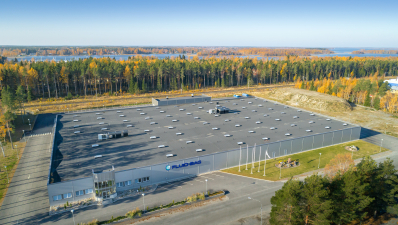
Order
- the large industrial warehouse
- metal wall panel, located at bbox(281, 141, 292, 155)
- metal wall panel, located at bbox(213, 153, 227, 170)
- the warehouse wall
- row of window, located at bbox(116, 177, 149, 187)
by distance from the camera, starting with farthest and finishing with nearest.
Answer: metal wall panel, located at bbox(281, 141, 292, 155) → metal wall panel, located at bbox(213, 153, 227, 170) → row of window, located at bbox(116, 177, 149, 187) → the large industrial warehouse → the warehouse wall

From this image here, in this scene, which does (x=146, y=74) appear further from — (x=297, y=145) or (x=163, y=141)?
(x=297, y=145)

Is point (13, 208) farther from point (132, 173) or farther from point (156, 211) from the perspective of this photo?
point (156, 211)

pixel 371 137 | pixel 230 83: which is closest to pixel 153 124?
pixel 371 137

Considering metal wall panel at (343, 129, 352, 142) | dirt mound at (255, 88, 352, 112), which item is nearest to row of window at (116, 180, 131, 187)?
metal wall panel at (343, 129, 352, 142)

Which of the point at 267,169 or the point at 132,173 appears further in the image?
the point at 267,169

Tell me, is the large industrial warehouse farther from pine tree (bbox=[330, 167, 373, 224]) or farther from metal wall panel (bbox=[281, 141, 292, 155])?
pine tree (bbox=[330, 167, 373, 224])

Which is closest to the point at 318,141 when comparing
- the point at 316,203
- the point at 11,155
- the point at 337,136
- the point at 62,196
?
the point at 337,136
